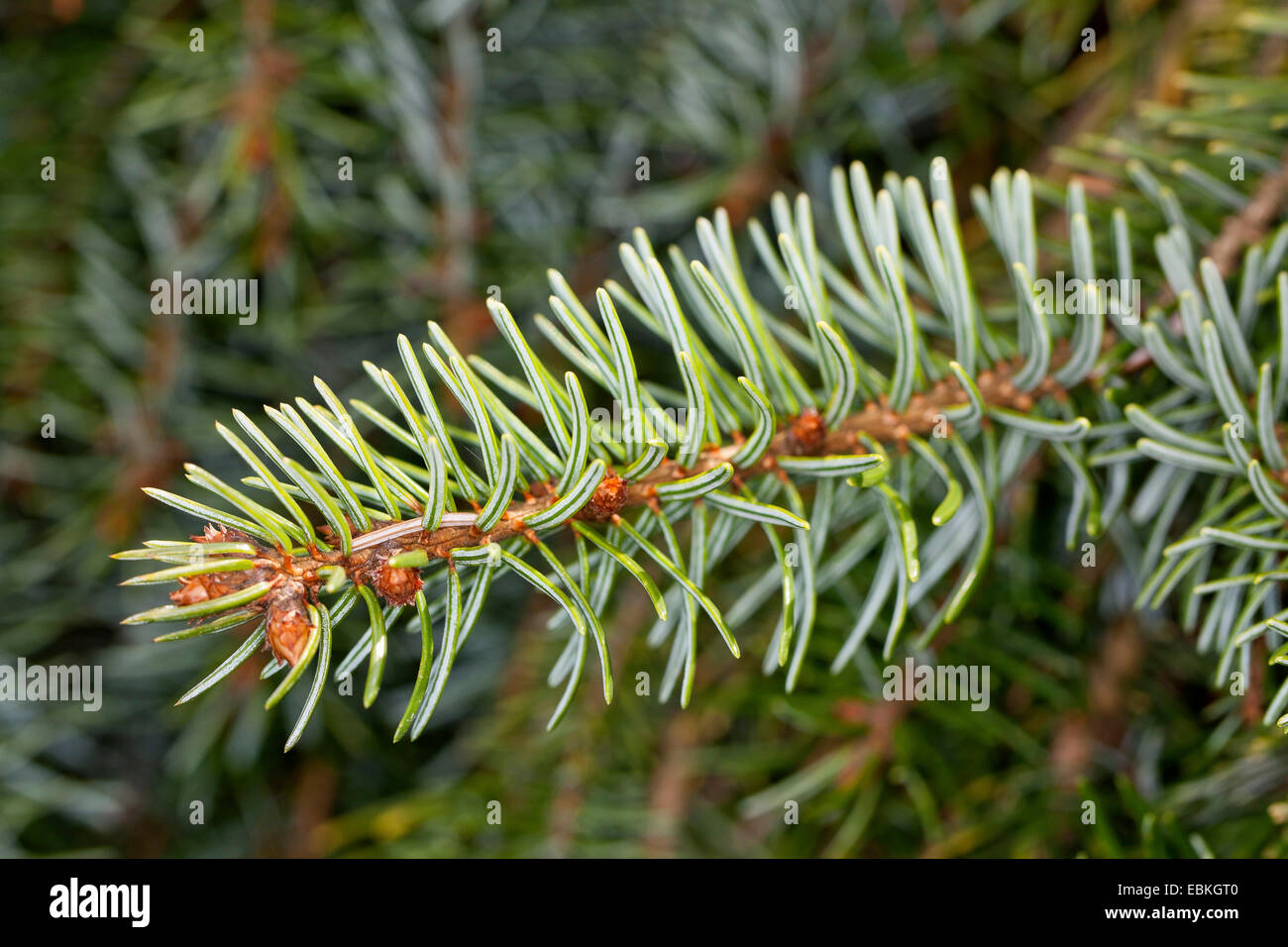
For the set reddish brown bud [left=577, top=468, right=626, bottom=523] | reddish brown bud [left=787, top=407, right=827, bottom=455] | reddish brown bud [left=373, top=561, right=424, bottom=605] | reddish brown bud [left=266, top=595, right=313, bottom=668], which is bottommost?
reddish brown bud [left=266, top=595, right=313, bottom=668]

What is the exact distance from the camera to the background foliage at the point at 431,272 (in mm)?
513

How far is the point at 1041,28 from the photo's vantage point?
1.76ft

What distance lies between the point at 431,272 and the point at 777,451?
334 mm

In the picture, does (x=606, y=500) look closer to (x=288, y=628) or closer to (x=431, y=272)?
(x=288, y=628)

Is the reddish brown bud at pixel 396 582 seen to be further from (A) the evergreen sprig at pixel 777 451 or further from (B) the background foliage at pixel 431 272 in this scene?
(B) the background foliage at pixel 431 272

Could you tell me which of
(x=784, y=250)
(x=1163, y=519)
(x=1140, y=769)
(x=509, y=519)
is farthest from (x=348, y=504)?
(x=1140, y=769)

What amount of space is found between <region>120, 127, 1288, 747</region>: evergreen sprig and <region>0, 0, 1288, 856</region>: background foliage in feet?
0.48

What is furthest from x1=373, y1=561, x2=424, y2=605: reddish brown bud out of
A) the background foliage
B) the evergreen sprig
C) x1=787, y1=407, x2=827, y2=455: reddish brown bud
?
the background foliage

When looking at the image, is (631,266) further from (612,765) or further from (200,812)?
(200,812)

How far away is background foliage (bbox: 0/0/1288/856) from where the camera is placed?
1.68ft

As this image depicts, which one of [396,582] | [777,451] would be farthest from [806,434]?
[396,582]

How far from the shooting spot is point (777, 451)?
31cm

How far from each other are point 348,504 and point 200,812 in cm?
45

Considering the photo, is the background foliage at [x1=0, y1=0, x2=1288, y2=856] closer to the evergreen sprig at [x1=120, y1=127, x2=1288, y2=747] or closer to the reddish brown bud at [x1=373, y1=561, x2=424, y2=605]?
the evergreen sprig at [x1=120, y1=127, x2=1288, y2=747]
